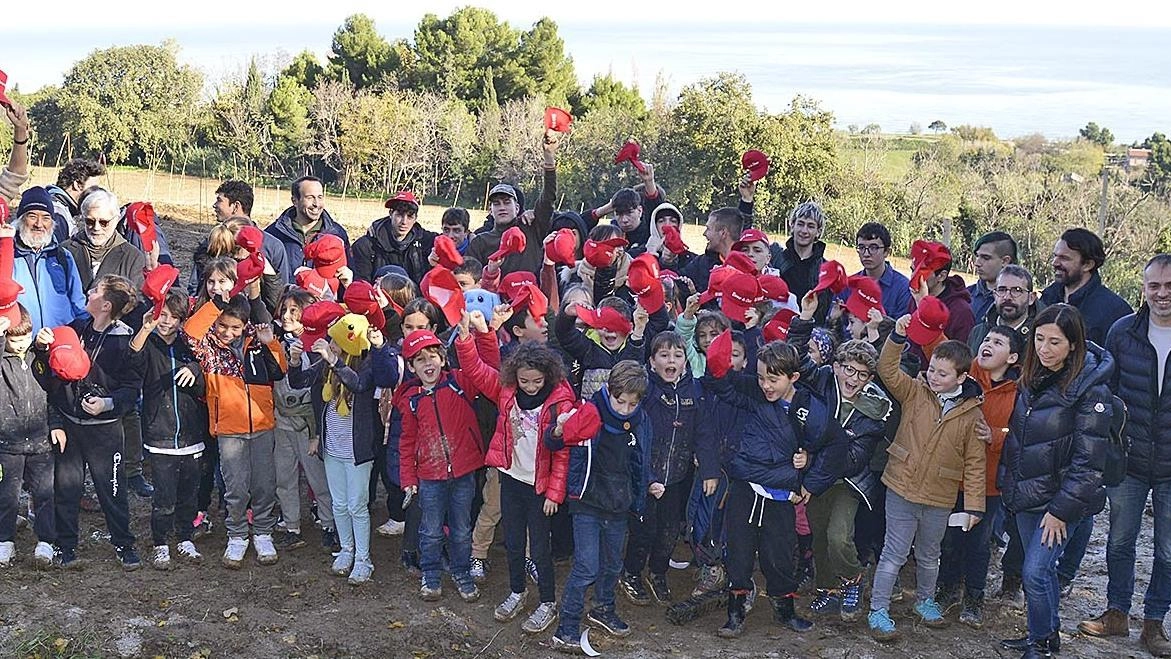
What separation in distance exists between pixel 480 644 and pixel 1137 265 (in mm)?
24496

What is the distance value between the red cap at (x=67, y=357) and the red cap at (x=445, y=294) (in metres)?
1.87

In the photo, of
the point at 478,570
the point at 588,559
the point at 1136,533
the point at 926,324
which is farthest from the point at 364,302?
the point at 1136,533

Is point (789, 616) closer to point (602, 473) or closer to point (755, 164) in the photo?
point (602, 473)

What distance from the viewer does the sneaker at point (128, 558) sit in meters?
5.86

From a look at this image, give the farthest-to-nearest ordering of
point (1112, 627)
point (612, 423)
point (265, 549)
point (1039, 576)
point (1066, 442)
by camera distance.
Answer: point (265, 549), point (1112, 627), point (612, 423), point (1039, 576), point (1066, 442)

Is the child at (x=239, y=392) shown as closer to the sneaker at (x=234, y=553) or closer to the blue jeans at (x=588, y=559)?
the sneaker at (x=234, y=553)

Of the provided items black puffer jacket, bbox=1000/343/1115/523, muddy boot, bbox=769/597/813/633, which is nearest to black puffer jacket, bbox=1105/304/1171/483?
black puffer jacket, bbox=1000/343/1115/523

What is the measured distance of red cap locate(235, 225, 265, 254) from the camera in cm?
618

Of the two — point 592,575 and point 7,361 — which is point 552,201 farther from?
point 7,361

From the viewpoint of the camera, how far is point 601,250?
6.24 metres

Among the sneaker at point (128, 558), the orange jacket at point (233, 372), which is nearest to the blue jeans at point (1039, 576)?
the orange jacket at point (233, 372)

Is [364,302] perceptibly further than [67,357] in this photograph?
Yes

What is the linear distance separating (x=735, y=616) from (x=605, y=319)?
1.71 m

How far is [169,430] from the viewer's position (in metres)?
5.77
